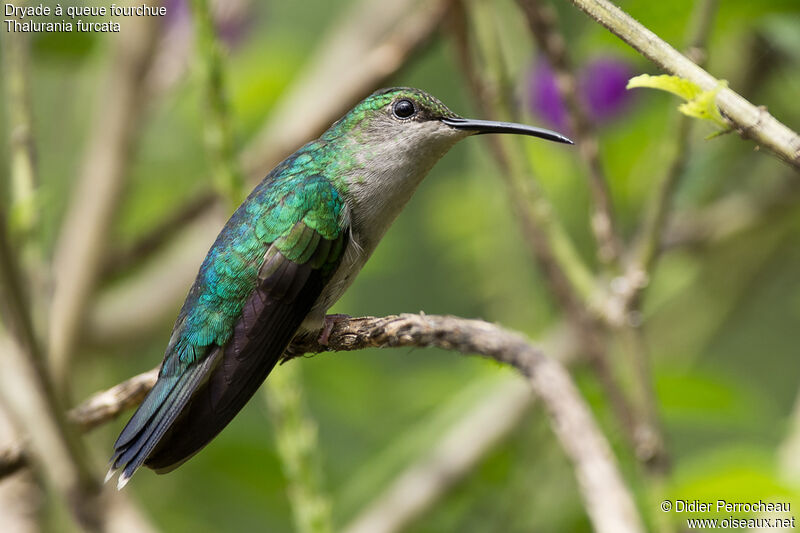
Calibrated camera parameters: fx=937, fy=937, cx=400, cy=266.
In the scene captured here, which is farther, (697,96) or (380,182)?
(380,182)

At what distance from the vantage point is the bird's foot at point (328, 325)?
4.87 feet

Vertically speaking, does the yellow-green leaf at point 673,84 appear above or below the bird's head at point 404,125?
below

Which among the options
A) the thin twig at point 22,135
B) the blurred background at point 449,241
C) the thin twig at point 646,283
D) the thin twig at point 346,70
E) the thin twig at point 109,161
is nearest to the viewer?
the thin twig at point 646,283

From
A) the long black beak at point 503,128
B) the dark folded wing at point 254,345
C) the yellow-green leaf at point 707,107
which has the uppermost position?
the long black beak at point 503,128

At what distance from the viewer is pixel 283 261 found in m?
1.46

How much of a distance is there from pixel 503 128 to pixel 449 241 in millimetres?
1892

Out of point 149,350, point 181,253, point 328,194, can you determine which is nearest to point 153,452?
point 328,194

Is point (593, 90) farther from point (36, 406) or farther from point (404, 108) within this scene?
point (36, 406)

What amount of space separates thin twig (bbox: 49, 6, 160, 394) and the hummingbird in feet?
2.80

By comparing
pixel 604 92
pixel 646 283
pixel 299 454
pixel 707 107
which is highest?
pixel 604 92

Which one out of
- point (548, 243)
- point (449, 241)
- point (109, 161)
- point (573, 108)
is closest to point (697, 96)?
point (573, 108)

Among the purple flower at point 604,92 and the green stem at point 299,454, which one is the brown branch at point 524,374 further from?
the purple flower at point 604,92

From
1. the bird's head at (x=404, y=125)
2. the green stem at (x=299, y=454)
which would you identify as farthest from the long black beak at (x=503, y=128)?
the green stem at (x=299, y=454)

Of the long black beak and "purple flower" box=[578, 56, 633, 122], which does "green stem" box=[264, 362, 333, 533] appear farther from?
"purple flower" box=[578, 56, 633, 122]
